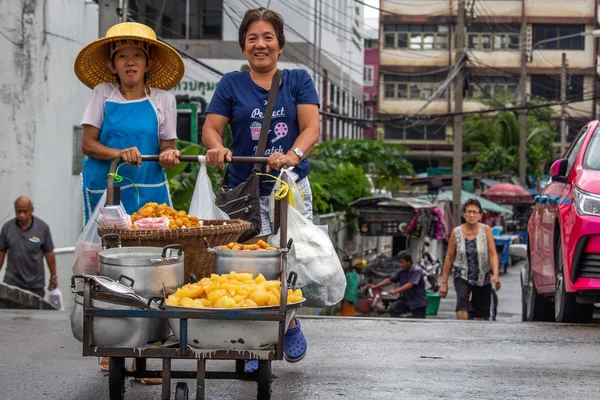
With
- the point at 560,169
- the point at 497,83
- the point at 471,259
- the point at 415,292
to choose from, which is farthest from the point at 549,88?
the point at 560,169

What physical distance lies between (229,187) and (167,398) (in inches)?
75.5

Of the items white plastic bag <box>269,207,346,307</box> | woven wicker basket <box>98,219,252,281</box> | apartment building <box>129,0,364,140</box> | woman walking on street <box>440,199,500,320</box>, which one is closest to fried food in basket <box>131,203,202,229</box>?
woven wicker basket <box>98,219,252,281</box>

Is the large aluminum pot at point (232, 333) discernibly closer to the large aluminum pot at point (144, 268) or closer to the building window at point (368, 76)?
the large aluminum pot at point (144, 268)

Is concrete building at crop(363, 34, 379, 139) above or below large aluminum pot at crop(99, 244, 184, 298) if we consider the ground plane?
above

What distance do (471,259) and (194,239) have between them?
790 centimetres

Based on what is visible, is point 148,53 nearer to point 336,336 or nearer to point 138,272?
point 138,272

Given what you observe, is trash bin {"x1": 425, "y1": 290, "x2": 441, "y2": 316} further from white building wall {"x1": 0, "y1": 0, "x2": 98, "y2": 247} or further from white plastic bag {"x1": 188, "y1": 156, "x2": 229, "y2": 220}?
white plastic bag {"x1": 188, "y1": 156, "x2": 229, "y2": 220}

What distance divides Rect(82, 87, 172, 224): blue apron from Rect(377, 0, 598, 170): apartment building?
201ft

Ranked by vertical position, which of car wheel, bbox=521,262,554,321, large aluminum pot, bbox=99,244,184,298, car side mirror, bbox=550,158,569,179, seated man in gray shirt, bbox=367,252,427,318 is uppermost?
car side mirror, bbox=550,158,569,179

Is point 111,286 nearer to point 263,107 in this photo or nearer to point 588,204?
point 263,107

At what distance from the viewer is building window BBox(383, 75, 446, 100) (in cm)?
6962

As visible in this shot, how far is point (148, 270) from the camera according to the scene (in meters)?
4.92

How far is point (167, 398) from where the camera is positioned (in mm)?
4828

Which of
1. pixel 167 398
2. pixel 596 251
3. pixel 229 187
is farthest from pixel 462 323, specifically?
pixel 167 398
